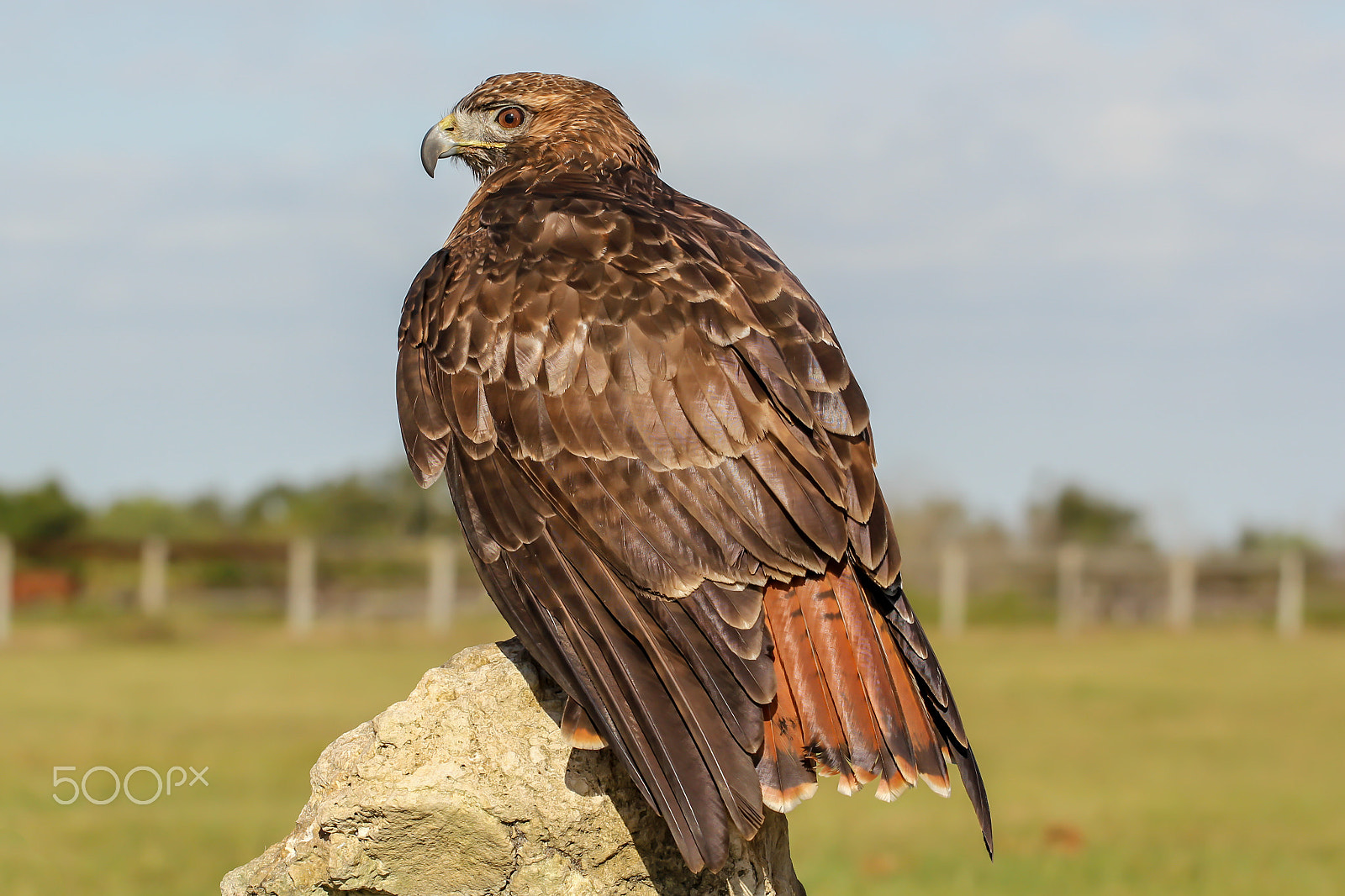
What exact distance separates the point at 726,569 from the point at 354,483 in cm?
2936

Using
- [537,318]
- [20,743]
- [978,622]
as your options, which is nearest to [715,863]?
[537,318]

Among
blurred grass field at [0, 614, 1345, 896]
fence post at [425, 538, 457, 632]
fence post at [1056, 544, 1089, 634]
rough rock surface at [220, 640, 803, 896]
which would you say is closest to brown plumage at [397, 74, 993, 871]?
rough rock surface at [220, 640, 803, 896]

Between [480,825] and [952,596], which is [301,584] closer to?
[952,596]

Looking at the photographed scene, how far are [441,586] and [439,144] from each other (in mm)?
20517

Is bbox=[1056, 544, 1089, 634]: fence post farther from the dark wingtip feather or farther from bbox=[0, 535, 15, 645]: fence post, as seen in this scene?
the dark wingtip feather

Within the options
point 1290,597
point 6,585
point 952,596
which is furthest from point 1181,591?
point 6,585

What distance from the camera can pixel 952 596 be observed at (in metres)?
25.6

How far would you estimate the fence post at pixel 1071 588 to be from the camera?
26156 mm

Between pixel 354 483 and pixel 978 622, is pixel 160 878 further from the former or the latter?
pixel 354 483

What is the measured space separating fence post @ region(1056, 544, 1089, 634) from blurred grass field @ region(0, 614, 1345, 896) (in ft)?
17.4

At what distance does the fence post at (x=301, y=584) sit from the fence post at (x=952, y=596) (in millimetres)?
10554

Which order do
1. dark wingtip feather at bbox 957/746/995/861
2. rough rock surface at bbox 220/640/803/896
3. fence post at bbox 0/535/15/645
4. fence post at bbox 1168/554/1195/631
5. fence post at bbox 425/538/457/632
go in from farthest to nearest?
1. fence post at bbox 1168/554/1195/631
2. fence post at bbox 425/538/457/632
3. fence post at bbox 0/535/15/645
4. rough rock surface at bbox 220/640/803/896
5. dark wingtip feather at bbox 957/746/995/861

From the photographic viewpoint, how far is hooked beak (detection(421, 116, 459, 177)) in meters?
4.40

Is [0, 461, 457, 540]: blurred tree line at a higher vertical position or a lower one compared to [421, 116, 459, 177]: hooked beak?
lower
